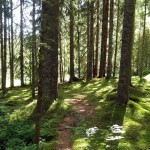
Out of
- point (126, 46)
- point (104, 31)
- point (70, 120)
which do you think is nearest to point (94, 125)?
point (70, 120)

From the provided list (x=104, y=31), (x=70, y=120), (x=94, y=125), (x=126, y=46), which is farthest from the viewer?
(x=104, y=31)

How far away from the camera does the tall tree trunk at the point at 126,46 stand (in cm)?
1329

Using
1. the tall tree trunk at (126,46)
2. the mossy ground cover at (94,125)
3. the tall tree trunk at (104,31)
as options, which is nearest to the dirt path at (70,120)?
the mossy ground cover at (94,125)

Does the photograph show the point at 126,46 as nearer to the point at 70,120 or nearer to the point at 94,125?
the point at 94,125

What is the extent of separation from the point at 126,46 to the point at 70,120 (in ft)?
14.3

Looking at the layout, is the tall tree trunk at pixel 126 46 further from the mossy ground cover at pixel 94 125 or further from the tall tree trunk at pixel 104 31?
the tall tree trunk at pixel 104 31

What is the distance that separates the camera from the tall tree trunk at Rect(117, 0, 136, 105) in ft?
43.6

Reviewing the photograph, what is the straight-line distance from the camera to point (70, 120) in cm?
1245

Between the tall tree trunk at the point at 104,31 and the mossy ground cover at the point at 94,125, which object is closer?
the mossy ground cover at the point at 94,125

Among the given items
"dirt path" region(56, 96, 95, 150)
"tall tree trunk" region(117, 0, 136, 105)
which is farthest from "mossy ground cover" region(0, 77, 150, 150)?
"tall tree trunk" region(117, 0, 136, 105)

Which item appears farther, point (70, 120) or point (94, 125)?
point (70, 120)

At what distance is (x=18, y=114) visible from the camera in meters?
13.3

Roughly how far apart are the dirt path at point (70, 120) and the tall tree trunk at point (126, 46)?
1863mm

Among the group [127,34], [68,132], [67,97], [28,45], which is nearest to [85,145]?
[68,132]
